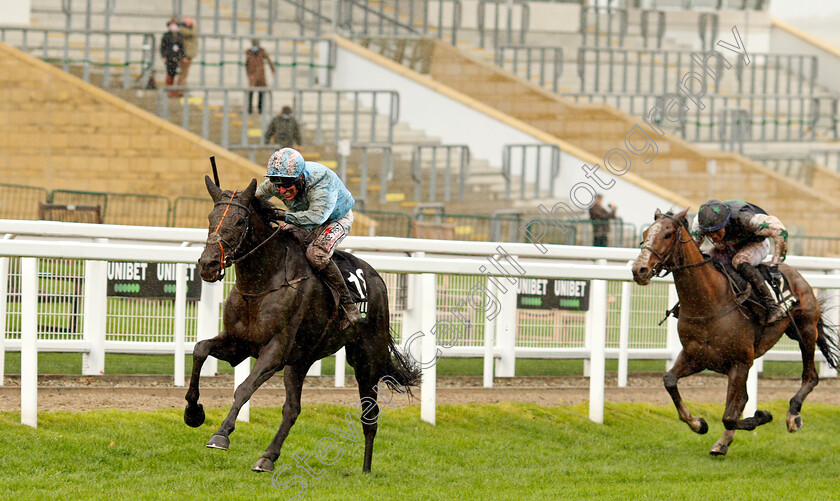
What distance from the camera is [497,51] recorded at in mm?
25031

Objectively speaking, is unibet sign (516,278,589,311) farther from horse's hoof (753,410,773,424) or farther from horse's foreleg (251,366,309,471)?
horse's foreleg (251,366,309,471)

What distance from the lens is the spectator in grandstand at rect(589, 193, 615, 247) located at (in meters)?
17.4

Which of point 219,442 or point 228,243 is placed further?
point 228,243

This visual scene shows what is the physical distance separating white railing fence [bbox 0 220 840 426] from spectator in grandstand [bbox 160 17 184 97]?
417 inches

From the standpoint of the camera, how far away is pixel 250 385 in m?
5.98

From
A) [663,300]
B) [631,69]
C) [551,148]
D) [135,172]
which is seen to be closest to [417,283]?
[663,300]

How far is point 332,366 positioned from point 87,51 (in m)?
11.8

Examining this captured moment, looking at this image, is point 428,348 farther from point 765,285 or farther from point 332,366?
point 765,285

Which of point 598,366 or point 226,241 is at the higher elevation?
point 226,241

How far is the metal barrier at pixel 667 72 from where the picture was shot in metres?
25.1

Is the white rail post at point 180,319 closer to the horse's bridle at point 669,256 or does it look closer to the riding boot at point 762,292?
the horse's bridle at point 669,256

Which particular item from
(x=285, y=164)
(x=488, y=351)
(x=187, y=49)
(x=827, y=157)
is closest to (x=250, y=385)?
(x=285, y=164)

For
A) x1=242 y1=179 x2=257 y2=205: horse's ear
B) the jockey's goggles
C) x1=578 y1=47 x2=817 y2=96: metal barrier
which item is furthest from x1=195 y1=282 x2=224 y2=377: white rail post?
x1=578 y1=47 x2=817 y2=96: metal barrier

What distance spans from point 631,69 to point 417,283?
1785 cm
